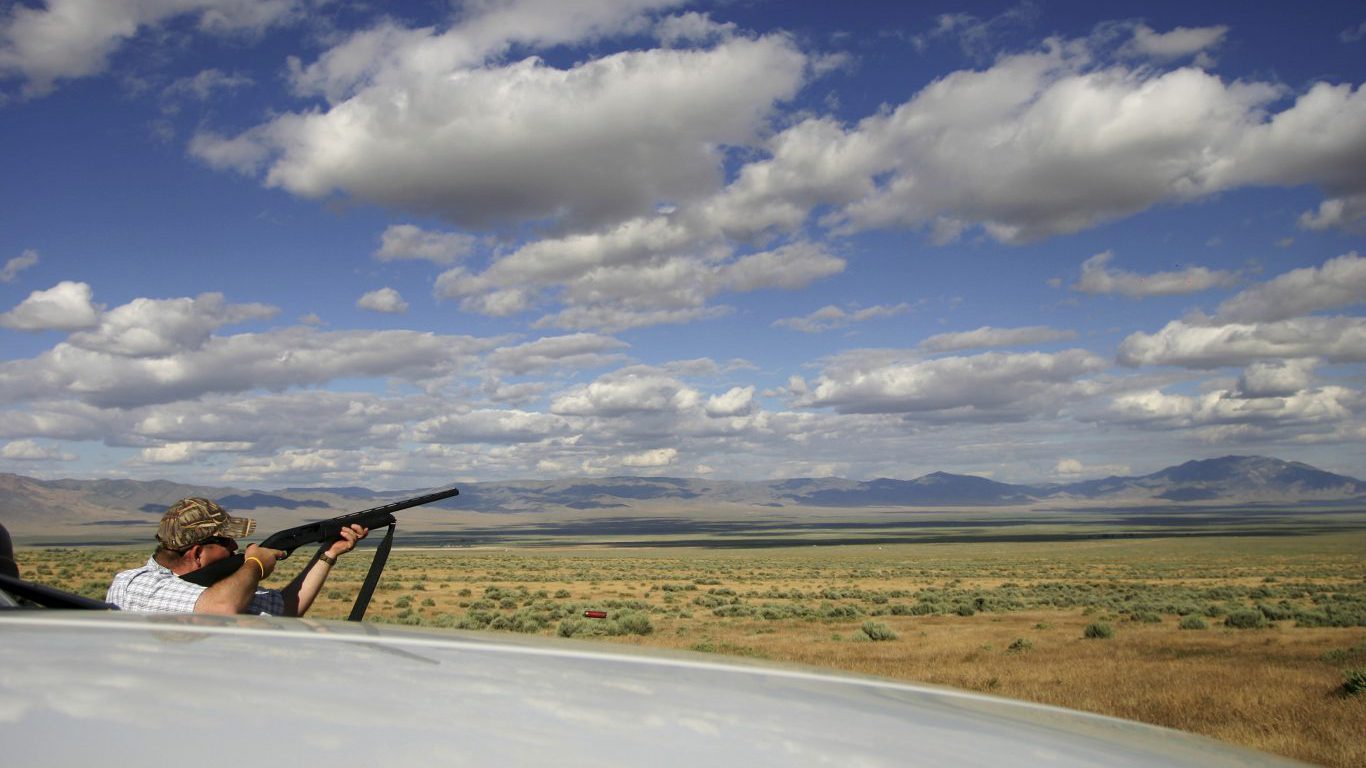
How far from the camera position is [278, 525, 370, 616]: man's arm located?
15.7ft

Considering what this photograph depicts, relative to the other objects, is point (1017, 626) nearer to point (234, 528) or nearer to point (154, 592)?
point (234, 528)

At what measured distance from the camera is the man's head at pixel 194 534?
14.5 feet

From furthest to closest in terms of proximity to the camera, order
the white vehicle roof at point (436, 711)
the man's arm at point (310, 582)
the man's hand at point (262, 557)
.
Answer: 1. the man's arm at point (310, 582)
2. the man's hand at point (262, 557)
3. the white vehicle roof at point (436, 711)

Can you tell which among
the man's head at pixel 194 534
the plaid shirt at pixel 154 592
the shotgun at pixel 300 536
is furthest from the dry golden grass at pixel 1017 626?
the man's head at pixel 194 534

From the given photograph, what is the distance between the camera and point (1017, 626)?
85.7 ft

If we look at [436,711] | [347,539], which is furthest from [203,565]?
[436,711]

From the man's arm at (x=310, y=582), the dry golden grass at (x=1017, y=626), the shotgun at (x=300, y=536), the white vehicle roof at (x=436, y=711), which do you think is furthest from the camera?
the dry golden grass at (x=1017, y=626)

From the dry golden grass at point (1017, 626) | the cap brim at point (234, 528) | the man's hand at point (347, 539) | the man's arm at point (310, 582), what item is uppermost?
the cap brim at point (234, 528)

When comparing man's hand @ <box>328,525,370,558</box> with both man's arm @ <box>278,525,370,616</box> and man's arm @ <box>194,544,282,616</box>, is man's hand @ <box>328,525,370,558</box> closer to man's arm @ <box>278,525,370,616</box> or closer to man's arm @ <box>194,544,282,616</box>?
man's arm @ <box>278,525,370,616</box>

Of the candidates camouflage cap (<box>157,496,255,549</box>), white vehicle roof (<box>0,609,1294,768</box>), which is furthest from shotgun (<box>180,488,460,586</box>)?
white vehicle roof (<box>0,609,1294,768</box>)

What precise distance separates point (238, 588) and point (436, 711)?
10.4 ft

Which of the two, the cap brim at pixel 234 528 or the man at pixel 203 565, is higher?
the cap brim at pixel 234 528

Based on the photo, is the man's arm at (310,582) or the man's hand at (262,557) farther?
the man's arm at (310,582)

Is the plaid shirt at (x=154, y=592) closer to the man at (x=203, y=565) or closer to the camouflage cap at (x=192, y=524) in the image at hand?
the man at (x=203, y=565)
